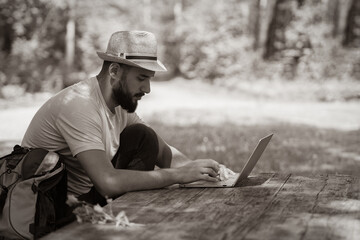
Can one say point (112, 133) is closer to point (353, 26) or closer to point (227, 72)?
point (227, 72)

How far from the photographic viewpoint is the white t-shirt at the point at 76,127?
3.10 meters

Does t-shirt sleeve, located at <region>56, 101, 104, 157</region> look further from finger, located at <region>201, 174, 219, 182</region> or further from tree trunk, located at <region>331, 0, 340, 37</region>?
tree trunk, located at <region>331, 0, 340, 37</region>

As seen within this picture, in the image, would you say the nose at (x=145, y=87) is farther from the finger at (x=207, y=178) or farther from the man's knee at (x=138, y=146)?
the finger at (x=207, y=178)

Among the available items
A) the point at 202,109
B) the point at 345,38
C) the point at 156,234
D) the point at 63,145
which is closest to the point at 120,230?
the point at 156,234

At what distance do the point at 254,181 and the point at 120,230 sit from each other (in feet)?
4.14

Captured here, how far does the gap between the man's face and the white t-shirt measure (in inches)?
4.5

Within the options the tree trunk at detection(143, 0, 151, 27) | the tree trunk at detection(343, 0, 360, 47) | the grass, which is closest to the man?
the grass

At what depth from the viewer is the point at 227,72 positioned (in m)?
18.2

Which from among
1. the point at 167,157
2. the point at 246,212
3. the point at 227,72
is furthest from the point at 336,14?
the point at 246,212

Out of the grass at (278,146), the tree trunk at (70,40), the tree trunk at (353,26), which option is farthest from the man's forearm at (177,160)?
the tree trunk at (353,26)

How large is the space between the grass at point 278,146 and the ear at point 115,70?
3.32m

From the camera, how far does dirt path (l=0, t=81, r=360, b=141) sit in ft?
34.9

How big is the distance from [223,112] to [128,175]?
9.33 m

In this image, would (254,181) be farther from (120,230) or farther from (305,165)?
(305,165)
